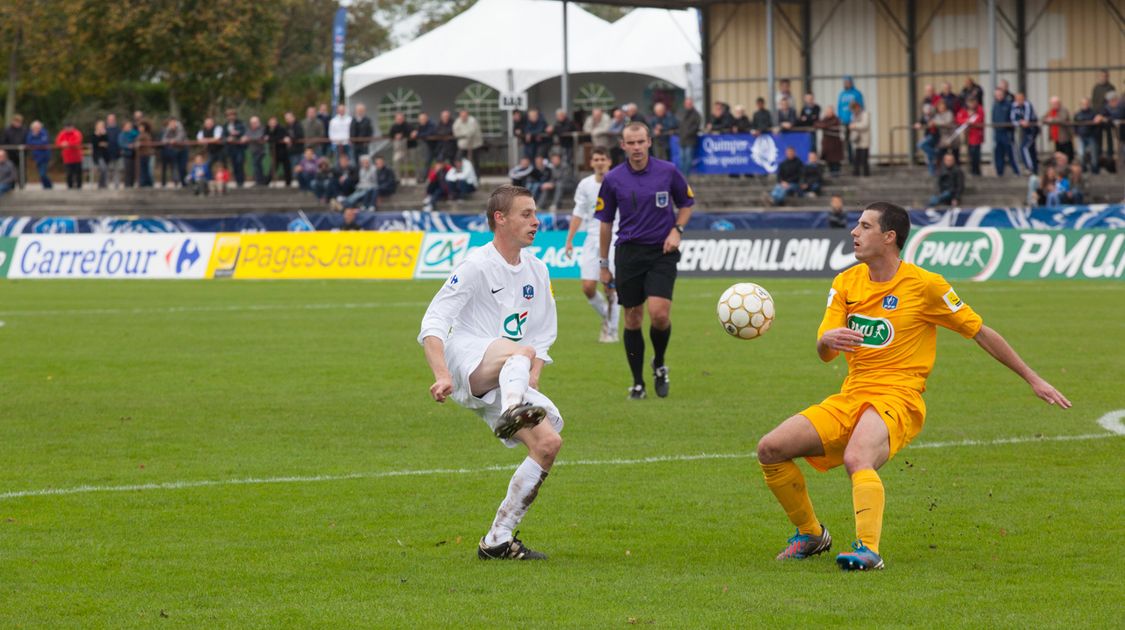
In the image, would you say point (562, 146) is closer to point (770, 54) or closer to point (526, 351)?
point (770, 54)

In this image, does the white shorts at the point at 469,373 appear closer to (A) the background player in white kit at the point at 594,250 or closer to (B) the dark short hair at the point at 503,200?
(B) the dark short hair at the point at 503,200

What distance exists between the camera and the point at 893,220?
255 inches

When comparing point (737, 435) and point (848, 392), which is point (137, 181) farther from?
point (848, 392)

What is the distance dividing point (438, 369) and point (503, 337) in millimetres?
618

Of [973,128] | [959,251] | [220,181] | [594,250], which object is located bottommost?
[959,251]

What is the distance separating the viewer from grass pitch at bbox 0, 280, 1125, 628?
19.1ft

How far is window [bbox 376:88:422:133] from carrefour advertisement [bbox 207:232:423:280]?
18.2m

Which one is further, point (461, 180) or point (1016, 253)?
point (461, 180)

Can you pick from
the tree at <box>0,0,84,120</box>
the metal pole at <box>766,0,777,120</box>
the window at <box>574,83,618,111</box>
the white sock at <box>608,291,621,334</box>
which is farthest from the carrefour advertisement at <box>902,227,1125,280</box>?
the tree at <box>0,0,84,120</box>

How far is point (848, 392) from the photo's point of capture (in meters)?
6.61

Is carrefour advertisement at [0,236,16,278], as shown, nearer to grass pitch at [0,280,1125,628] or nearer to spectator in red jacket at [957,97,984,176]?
grass pitch at [0,280,1125,628]

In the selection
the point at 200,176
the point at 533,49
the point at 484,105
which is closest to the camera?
the point at 200,176

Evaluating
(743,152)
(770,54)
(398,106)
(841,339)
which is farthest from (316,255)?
(841,339)

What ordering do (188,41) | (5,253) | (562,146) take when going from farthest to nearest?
(188,41) < (562,146) < (5,253)
